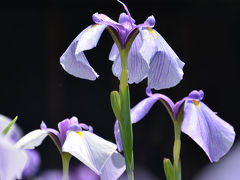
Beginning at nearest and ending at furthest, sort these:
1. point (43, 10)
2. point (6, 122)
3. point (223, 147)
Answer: point (6, 122), point (223, 147), point (43, 10)

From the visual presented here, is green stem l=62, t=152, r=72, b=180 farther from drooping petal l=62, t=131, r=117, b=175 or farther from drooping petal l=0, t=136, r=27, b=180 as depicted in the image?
drooping petal l=0, t=136, r=27, b=180

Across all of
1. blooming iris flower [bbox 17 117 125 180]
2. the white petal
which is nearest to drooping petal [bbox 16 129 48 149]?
blooming iris flower [bbox 17 117 125 180]

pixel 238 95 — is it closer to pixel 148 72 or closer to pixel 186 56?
pixel 186 56

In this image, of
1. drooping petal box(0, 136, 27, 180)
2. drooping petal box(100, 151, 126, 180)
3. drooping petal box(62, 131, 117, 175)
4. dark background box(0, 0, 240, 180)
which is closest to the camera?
drooping petal box(0, 136, 27, 180)

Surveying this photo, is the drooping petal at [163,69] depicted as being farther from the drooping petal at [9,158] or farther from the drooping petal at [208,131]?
the drooping petal at [9,158]

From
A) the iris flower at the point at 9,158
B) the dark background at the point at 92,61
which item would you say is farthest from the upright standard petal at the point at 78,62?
the dark background at the point at 92,61

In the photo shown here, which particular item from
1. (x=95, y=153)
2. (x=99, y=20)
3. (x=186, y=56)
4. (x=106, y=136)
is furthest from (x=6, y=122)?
(x=186, y=56)

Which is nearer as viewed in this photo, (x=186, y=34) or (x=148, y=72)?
(x=148, y=72)
